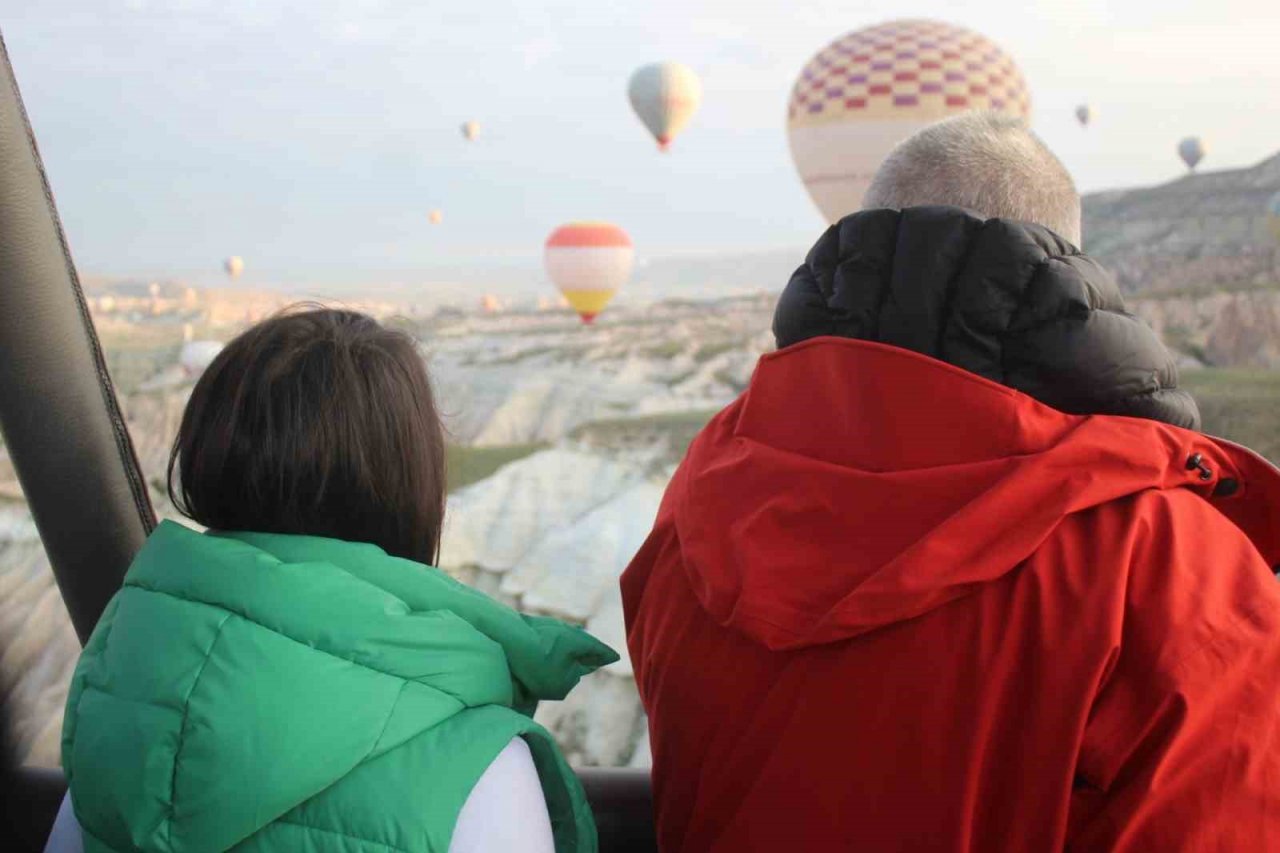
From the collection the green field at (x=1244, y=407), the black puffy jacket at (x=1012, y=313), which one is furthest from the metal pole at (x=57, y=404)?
the green field at (x=1244, y=407)

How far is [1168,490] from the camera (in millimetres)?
608

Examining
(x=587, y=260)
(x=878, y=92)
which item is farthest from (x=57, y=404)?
(x=587, y=260)

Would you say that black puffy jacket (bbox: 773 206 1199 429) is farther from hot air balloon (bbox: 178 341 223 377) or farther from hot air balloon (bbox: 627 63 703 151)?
hot air balloon (bbox: 178 341 223 377)

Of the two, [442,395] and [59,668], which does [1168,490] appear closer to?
[442,395]

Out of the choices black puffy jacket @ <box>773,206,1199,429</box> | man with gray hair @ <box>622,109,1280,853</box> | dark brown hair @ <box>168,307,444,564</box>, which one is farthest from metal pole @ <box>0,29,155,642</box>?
black puffy jacket @ <box>773,206,1199,429</box>

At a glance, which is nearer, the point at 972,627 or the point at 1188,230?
the point at 972,627

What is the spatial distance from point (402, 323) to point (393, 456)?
0.15 m

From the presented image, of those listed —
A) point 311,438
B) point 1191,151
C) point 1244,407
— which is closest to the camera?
point 311,438

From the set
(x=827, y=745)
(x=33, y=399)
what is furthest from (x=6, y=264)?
(x=827, y=745)

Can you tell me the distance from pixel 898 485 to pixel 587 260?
560 inches

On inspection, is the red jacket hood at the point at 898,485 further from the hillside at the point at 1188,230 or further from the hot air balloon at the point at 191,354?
the hillside at the point at 1188,230

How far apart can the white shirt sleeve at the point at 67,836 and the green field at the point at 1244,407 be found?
11201mm

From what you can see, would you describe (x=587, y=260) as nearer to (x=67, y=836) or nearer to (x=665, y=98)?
(x=665, y=98)

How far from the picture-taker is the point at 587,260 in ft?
48.0
